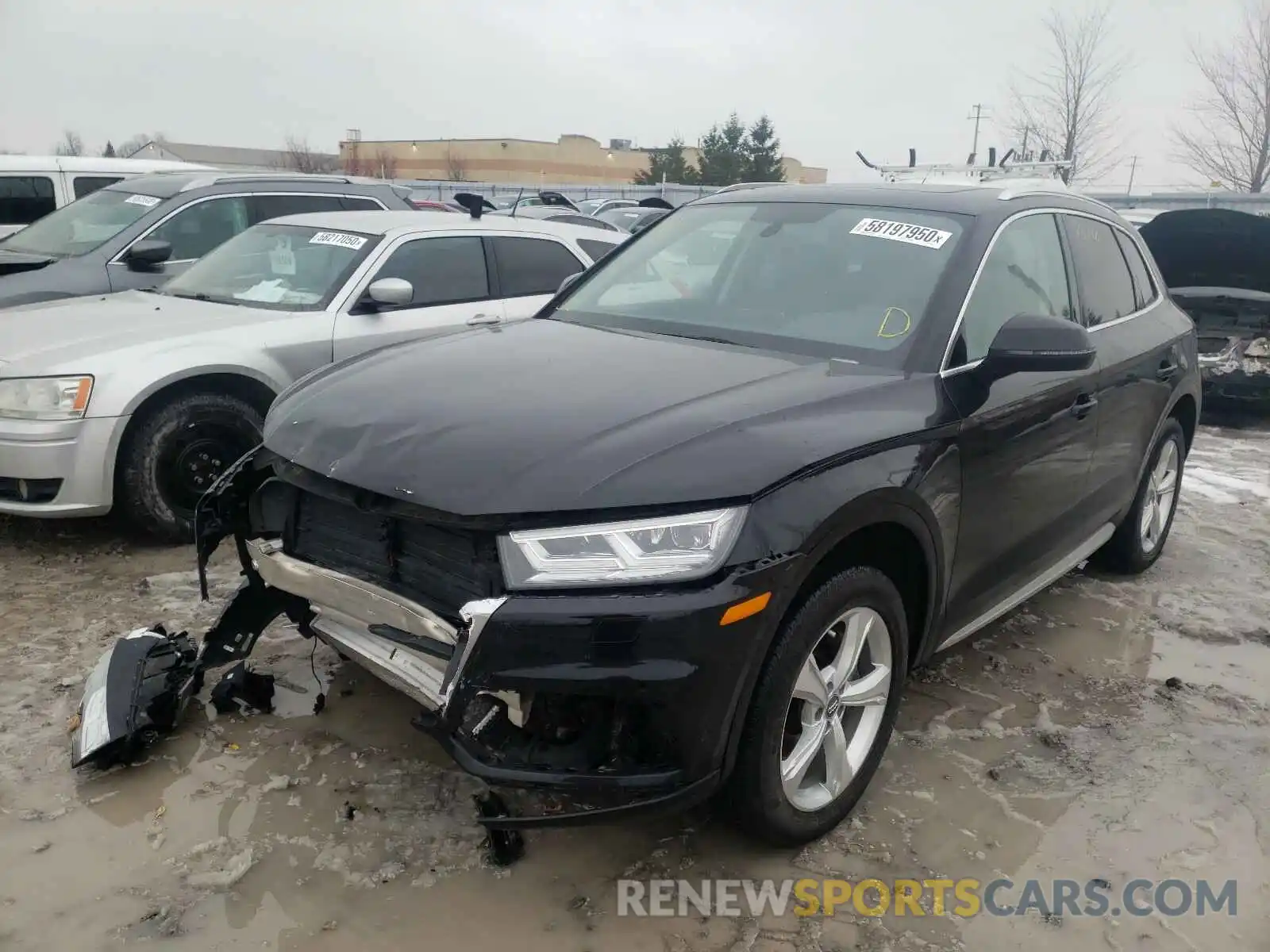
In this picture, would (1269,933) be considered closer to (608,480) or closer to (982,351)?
(982,351)

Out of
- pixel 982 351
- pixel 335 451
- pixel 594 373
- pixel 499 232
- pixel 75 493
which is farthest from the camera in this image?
pixel 499 232

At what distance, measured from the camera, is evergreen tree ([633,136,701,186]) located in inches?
1860

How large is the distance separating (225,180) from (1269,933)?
7.81 meters

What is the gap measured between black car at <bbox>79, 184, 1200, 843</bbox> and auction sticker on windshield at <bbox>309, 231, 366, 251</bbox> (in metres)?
2.18

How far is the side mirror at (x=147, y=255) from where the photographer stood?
653 centimetres

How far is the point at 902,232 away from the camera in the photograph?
Answer: 3410 millimetres

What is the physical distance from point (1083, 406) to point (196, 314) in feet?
14.1

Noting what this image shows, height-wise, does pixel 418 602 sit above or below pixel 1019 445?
below

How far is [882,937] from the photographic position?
7.96 ft

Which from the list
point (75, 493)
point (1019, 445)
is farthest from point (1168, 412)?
point (75, 493)

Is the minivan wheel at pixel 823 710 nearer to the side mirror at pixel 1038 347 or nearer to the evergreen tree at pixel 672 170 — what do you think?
the side mirror at pixel 1038 347

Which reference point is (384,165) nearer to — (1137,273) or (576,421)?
(1137,273)

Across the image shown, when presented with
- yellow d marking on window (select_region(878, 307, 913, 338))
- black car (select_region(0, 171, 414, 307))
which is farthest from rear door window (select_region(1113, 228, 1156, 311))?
black car (select_region(0, 171, 414, 307))

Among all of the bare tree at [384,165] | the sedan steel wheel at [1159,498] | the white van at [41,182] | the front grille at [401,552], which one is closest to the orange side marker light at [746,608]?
the front grille at [401,552]
